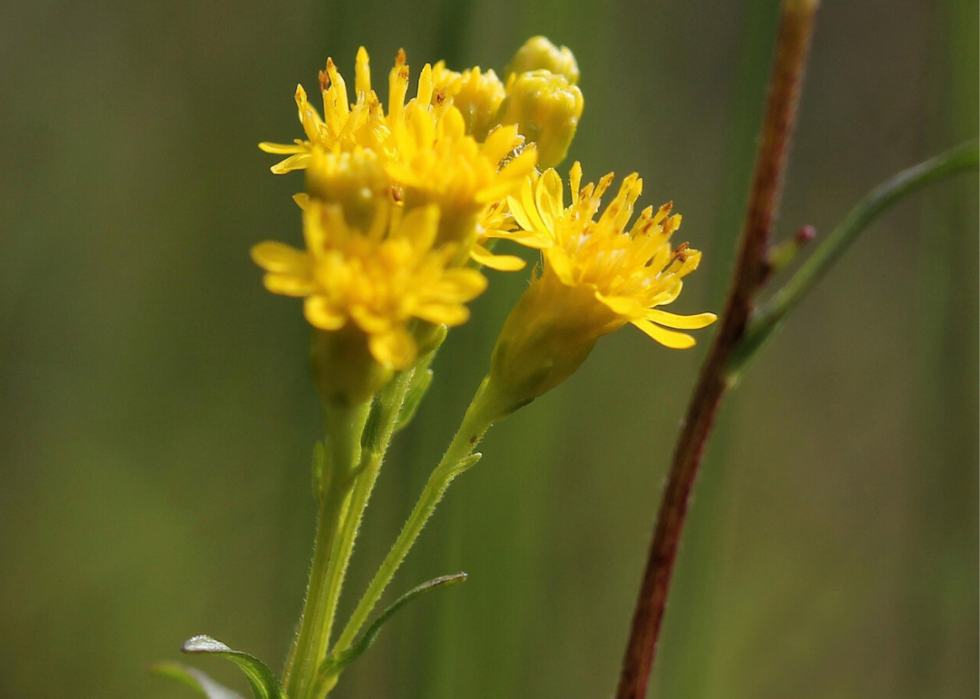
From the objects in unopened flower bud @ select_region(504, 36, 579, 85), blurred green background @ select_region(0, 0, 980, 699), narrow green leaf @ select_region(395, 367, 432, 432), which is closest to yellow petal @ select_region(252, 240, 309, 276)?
narrow green leaf @ select_region(395, 367, 432, 432)

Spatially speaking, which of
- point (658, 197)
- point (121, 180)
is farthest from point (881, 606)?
point (121, 180)

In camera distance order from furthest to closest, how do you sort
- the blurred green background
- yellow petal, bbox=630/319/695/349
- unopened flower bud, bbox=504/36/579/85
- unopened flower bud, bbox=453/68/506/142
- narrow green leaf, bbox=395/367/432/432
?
1. the blurred green background
2. unopened flower bud, bbox=504/36/579/85
3. unopened flower bud, bbox=453/68/506/142
4. narrow green leaf, bbox=395/367/432/432
5. yellow petal, bbox=630/319/695/349

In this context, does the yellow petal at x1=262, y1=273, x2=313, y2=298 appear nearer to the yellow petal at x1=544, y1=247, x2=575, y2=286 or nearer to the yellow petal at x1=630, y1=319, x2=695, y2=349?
A: the yellow petal at x1=544, y1=247, x2=575, y2=286

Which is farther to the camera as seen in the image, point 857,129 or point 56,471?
point 857,129

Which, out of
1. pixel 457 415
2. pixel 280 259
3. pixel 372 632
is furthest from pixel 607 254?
pixel 457 415

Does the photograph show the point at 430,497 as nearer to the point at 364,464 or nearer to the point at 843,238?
the point at 364,464

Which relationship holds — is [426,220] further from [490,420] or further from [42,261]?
[42,261]

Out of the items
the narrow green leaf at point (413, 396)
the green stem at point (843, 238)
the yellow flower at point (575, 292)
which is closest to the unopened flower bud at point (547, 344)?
the yellow flower at point (575, 292)

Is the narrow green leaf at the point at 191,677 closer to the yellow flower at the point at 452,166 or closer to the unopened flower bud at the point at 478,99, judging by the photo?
the yellow flower at the point at 452,166
